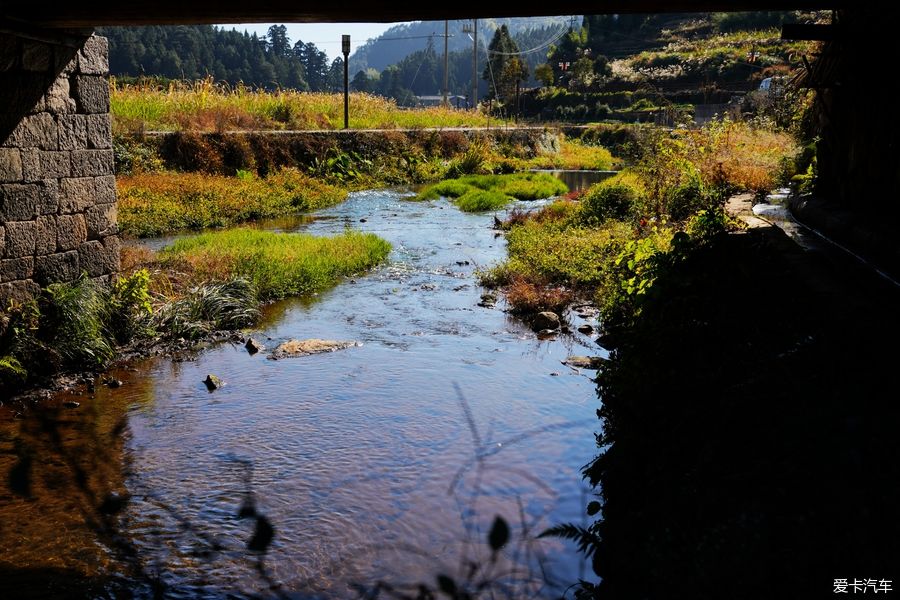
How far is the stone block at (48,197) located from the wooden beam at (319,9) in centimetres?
144

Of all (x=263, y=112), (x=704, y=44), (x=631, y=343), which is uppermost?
(x=704, y=44)

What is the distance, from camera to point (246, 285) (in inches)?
406

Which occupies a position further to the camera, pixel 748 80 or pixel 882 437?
pixel 748 80

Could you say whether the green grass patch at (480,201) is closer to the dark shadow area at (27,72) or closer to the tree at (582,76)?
the dark shadow area at (27,72)

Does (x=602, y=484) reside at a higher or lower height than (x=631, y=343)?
lower

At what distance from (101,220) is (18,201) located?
Answer: 1.19 m

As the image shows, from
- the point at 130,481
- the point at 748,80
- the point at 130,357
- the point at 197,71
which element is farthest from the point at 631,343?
the point at 197,71

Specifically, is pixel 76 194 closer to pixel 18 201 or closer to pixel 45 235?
pixel 45 235

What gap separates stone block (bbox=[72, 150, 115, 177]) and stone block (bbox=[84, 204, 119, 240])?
1.15 ft

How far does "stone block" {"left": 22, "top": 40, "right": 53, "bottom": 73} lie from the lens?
7125 millimetres

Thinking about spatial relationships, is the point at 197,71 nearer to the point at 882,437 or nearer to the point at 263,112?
the point at 263,112

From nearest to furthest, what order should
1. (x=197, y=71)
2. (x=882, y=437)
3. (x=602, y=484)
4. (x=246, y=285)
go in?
1. (x=882, y=437)
2. (x=602, y=484)
3. (x=246, y=285)
4. (x=197, y=71)

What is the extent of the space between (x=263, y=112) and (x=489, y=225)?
13035mm

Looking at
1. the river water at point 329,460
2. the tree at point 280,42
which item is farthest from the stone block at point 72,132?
the tree at point 280,42
